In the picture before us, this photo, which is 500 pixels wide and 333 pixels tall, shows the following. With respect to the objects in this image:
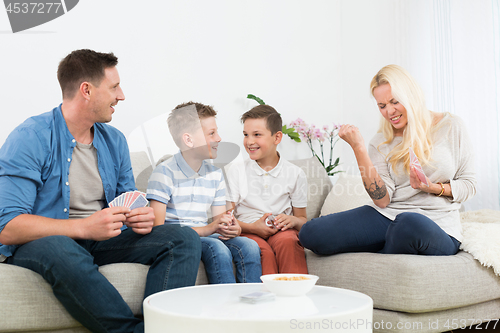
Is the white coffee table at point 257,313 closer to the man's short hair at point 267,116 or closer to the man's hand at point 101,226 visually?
the man's hand at point 101,226

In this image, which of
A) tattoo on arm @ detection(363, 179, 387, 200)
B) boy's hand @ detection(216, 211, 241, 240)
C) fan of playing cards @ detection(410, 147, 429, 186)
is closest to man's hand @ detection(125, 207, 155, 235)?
boy's hand @ detection(216, 211, 241, 240)

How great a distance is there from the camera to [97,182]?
1.67 metres

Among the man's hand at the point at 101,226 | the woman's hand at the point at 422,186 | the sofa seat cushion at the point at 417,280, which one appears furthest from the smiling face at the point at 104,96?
the woman's hand at the point at 422,186

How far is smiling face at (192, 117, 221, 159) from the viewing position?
204cm

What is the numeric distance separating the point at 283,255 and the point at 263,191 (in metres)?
0.43

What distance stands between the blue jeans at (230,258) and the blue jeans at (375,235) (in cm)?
23

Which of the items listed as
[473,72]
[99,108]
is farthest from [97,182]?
[473,72]

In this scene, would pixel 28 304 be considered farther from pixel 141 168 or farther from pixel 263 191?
pixel 263 191

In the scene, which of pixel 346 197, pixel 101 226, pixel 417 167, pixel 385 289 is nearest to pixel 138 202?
pixel 101 226

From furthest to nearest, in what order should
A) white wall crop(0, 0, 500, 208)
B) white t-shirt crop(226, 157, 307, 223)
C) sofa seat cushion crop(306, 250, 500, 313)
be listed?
white wall crop(0, 0, 500, 208) < white t-shirt crop(226, 157, 307, 223) < sofa seat cushion crop(306, 250, 500, 313)

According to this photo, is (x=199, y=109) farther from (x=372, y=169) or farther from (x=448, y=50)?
(x=448, y=50)

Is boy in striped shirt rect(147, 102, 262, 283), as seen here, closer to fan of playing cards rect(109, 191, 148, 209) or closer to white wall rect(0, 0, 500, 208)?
white wall rect(0, 0, 500, 208)

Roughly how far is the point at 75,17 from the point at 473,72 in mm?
2755

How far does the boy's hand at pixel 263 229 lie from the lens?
6.72ft
